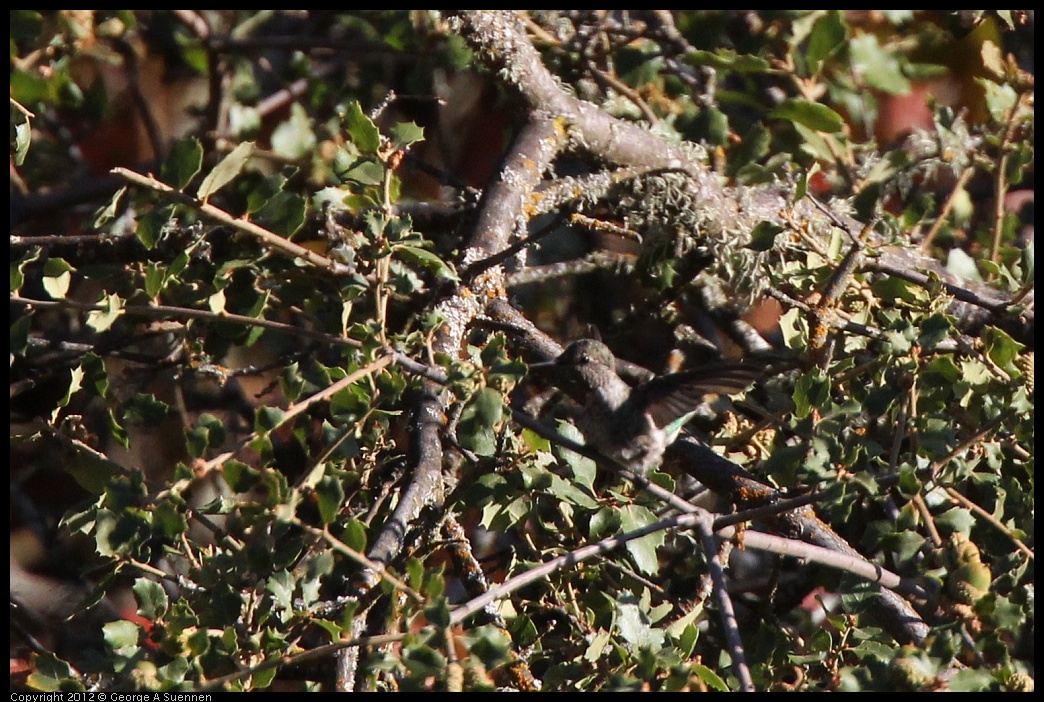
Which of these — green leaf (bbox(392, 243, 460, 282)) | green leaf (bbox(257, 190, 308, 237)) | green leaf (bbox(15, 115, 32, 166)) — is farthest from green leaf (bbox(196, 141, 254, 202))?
green leaf (bbox(15, 115, 32, 166))

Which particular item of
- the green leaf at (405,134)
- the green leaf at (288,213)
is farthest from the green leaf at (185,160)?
the green leaf at (405,134)

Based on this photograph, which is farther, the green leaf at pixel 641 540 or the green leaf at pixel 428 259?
the green leaf at pixel 428 259

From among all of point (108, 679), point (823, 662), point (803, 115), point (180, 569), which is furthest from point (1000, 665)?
Result: point (180, 569)

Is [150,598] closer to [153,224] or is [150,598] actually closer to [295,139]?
[153,224]

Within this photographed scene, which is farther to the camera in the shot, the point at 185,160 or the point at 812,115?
the point at 812,115

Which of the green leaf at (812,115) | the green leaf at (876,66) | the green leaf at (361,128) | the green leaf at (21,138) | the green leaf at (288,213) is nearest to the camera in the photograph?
the green leaf at (361,128)


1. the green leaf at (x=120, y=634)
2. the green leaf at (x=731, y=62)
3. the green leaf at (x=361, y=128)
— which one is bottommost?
the green leaf at (x=120, y=634)

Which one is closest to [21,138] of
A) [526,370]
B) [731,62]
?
[526,370]

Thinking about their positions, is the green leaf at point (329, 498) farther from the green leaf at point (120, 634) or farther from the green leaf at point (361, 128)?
the green leaf at point (361, 128)
